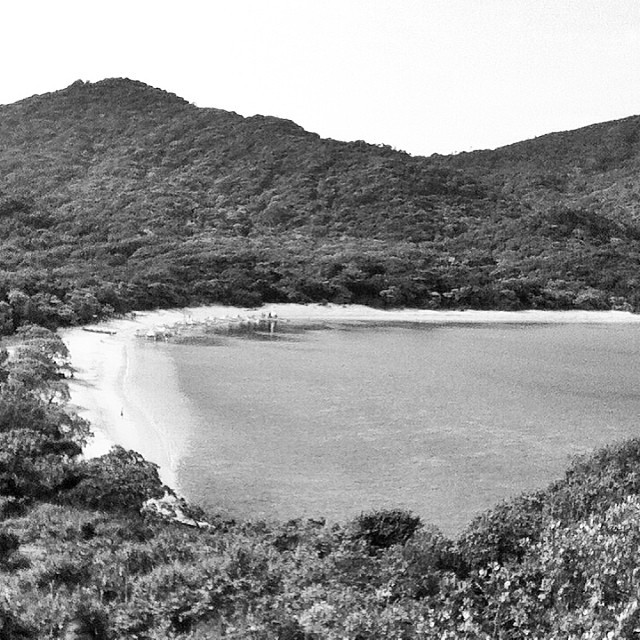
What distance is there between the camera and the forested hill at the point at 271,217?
63438 mm

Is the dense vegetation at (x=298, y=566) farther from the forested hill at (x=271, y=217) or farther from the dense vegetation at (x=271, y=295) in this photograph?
the forested hill at (x=271, y=217)

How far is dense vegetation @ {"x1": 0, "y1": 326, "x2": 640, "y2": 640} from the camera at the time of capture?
20.4ft

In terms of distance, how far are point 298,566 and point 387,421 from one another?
14.9 metres

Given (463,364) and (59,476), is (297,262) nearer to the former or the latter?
(463,364)

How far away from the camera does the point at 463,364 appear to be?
121ft

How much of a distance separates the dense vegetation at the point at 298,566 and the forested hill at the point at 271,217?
84.9ft

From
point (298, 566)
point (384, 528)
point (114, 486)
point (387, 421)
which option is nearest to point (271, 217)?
point (387, 421)

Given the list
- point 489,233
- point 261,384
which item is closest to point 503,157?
point 489,233

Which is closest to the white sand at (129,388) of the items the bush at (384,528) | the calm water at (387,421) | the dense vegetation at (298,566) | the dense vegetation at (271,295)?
the calm water at (387,421)

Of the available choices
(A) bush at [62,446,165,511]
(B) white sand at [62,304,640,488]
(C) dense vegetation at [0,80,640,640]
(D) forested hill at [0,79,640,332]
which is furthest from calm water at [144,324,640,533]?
(D) forested hill at [0,79,640,332]

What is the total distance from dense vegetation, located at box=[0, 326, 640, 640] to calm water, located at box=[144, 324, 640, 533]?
3.09 m

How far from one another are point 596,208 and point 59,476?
380 ft

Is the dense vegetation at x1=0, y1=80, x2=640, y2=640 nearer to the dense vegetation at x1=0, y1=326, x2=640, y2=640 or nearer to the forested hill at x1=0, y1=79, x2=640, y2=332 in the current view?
the dense vegetation at x1=0, y1=326, x2=640, y2=640

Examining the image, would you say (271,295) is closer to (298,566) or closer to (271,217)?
(271,217)
